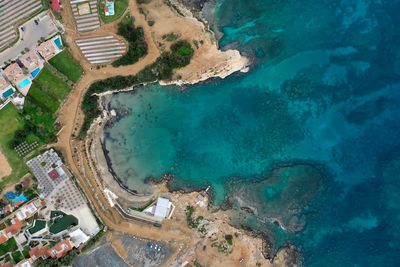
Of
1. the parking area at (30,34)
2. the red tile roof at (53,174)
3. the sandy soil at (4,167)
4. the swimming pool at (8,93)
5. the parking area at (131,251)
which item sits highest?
the parking area at (30,34)

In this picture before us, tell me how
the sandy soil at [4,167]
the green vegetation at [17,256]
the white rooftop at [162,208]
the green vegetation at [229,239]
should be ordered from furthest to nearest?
the green vegetation at [229,239] < the white rooftop at [162,208] < the sandy soil at [4,167] < the green vegetation at [17,256]

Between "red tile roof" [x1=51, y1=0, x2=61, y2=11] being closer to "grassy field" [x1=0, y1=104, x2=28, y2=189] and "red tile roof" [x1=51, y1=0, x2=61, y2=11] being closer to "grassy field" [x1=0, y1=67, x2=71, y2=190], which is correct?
"grassy field" [x1=0, y1=67, x2=71, y2=190]

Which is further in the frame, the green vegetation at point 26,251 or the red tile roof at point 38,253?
the green vegetation at point 26,251

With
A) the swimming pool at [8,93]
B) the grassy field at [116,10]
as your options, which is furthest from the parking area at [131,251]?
the grassy field at [116,10]

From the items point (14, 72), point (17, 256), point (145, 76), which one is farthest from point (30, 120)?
point (17, 256)

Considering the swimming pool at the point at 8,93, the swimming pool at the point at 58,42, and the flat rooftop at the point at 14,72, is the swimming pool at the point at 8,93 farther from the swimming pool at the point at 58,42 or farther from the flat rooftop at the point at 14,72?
the swimming pool at the point at 58,42

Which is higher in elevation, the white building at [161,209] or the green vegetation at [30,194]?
the green vegetation at [30,194]

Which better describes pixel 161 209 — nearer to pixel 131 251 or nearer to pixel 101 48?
pixel 131 251

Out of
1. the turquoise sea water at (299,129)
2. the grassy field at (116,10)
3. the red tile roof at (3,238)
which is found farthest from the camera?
the turquoise sea water at (299,129)
